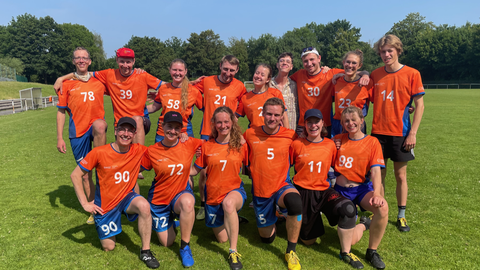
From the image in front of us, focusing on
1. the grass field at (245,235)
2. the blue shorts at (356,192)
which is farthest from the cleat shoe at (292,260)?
the blue shorts at (356,192)

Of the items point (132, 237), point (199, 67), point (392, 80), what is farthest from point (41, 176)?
point (199, 67)

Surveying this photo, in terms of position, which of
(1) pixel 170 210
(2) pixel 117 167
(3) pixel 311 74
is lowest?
(1) pixel 170 210

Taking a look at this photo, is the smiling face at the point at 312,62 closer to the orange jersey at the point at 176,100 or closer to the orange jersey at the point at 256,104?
the orange jersey at the point at 256,104

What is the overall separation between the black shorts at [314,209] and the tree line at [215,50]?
64656 millimetres

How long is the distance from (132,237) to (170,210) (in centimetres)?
90

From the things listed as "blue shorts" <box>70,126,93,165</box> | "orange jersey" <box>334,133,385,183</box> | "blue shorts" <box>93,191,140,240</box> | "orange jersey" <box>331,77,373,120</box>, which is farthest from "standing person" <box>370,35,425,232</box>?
"blue shorts" <box>70,126,93,165</box>

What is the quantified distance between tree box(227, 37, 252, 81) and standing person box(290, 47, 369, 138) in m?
71.2

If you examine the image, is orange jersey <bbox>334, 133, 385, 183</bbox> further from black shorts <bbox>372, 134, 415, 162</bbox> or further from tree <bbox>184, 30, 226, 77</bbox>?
tree <bbox>184, 30, 226, 77</bbox>

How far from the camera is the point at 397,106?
15.5 ft

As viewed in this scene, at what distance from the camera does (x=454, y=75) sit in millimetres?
62031

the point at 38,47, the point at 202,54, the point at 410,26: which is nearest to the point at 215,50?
the point at 202,54

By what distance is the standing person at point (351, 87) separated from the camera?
4891 mm

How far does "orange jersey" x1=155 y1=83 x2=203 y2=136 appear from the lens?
5.36m

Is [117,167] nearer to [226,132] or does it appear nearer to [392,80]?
[226,132]
